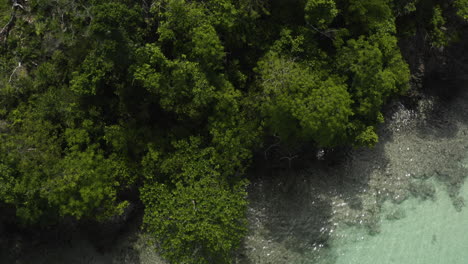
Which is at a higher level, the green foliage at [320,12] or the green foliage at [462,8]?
the green foliage at [462,8]

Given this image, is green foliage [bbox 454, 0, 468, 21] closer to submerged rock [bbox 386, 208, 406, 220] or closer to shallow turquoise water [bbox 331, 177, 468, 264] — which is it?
shallow turquoise water [bbox 331, 177, 468, 264]

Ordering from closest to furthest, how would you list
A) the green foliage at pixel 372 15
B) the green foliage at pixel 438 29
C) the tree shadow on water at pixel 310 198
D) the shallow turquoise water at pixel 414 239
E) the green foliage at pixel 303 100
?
the green foliage at pixel 303 100 < the green foliage at pixel 372 15 < the shallow turquoise water at pixel 414 239 < the tree shadow on water at pixel 310 198 < the green foliage at pixel 438 29

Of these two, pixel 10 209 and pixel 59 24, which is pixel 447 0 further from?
pixel 10 209

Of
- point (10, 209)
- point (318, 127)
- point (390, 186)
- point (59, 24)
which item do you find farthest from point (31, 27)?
point (390, 186)

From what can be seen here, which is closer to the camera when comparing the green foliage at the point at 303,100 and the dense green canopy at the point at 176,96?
the dense green canopy at the point at 176,96

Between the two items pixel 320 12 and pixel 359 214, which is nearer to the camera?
pixel 320 12

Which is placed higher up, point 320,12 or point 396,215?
point 320,12

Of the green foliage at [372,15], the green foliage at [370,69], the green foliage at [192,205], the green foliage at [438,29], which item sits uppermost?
the green foliage at [438,29]

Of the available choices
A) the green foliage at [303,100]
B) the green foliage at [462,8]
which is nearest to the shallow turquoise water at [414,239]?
the green foliage at [303,100]

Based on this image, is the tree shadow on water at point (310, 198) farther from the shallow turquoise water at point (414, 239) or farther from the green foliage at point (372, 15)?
the green foliage at point (372, 15)

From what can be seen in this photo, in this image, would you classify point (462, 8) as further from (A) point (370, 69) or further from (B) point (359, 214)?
(B) point (359, 214)

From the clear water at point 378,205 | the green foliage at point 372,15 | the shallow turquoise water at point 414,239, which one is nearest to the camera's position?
the green foliage at point 372,15

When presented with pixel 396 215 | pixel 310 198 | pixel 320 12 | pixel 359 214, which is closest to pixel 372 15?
pixel 320 12
